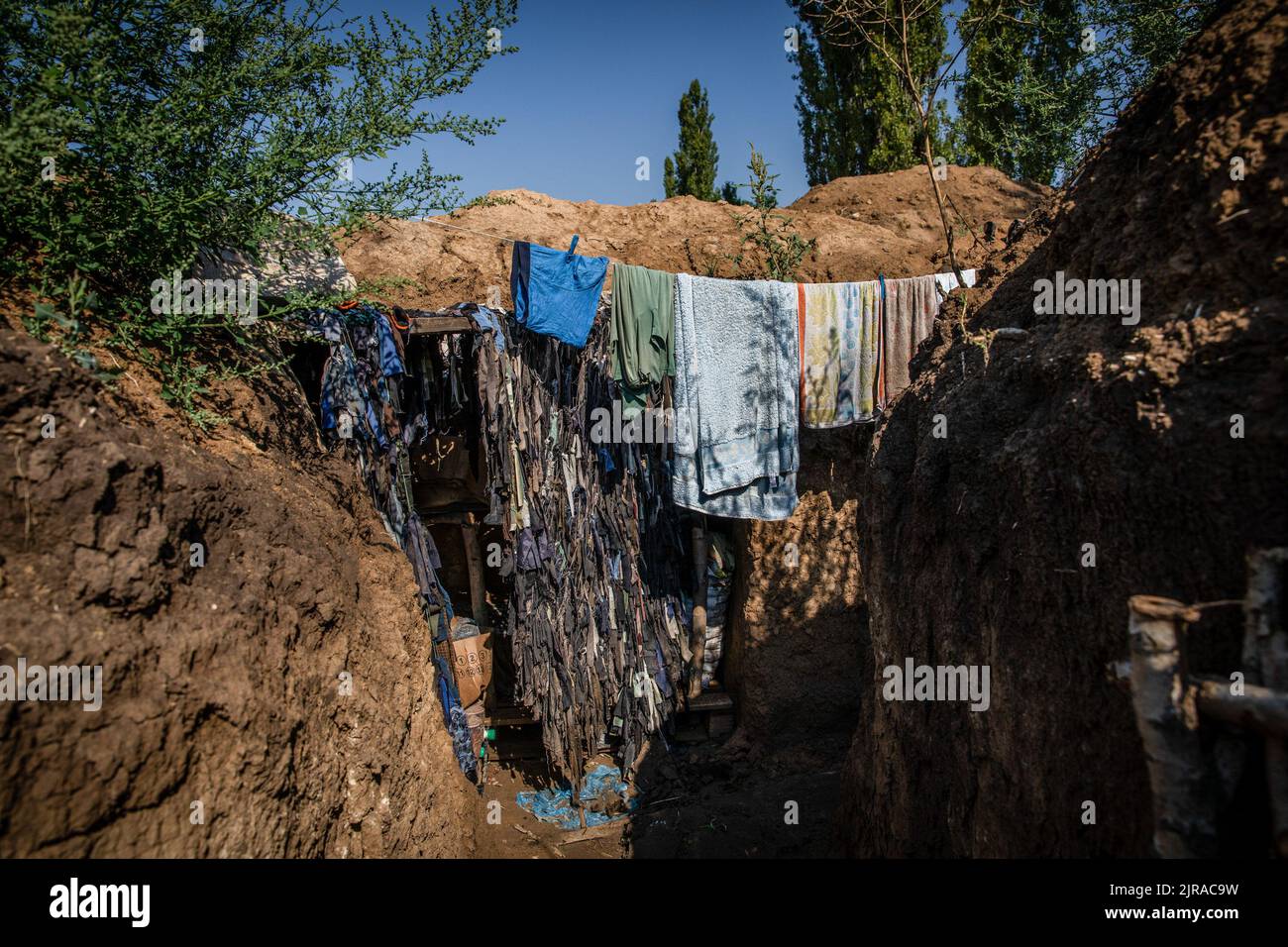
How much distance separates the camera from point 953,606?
3104mm

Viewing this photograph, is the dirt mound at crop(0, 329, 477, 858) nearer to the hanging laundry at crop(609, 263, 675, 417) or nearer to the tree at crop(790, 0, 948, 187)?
the hanging laundry at crop(609, 263, 675, 417)

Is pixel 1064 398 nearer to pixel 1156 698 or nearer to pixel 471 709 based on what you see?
pixel 1156 698

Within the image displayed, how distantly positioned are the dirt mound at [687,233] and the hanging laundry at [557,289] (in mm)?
1210

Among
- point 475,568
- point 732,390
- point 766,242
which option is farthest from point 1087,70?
point 475,568

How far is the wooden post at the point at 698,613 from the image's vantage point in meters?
6.67

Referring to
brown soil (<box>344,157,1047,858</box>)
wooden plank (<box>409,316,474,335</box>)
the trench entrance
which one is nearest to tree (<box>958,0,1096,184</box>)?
brown soil (<box>344,157,1047,858</box>)

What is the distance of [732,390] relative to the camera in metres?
5.82

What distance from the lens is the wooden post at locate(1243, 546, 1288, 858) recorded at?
1657 millimetres

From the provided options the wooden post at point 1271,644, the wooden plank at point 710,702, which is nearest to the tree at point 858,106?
the wooden plank at point 710,702

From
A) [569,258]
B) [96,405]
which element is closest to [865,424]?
[569,258]

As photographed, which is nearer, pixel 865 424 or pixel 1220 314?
pixel 1220 314
